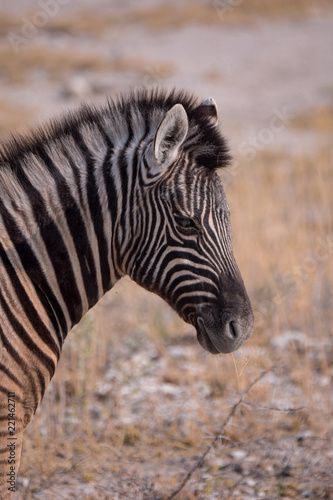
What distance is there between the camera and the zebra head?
104 inches

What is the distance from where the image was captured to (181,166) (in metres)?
2.74

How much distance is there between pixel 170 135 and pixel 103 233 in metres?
0.54

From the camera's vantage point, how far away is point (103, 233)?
2.77 m

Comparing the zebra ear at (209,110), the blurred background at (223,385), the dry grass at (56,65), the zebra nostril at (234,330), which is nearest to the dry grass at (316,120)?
the blurred background at (223,385)

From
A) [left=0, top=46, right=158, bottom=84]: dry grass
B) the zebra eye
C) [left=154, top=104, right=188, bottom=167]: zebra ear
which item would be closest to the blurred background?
the zebra eye

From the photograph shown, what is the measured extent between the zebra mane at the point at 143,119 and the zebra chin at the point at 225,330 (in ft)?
2.38

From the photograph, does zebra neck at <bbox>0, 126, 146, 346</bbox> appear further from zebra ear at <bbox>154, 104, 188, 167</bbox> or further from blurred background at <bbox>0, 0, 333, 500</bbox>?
blurred background at <bbox>0, 0, 333, 500</bbox>

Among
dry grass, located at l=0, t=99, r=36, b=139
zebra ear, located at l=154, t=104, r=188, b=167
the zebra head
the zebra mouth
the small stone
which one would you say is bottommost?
the small stone

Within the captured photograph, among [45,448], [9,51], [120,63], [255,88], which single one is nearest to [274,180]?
[45,448]

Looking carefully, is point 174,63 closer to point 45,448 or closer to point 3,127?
point 3,127

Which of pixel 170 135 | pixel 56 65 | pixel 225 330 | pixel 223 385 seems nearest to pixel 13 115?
pixel 56 65

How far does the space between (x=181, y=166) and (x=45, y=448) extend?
8.39 ft

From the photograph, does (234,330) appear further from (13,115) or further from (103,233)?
(13,115)

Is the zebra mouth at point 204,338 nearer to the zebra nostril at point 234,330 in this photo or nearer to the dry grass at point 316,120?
the zebra nostril at point 234,330
